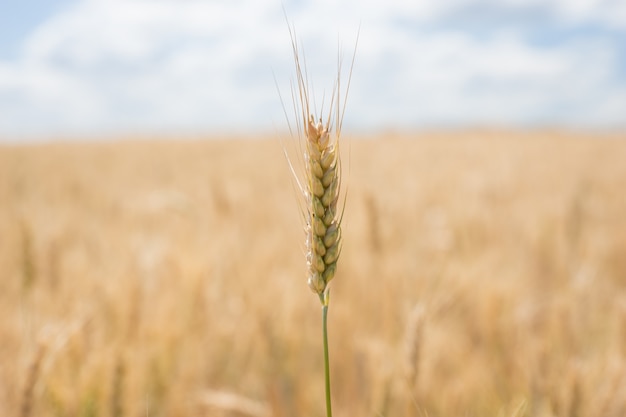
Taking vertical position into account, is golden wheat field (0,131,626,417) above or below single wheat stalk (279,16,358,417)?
below

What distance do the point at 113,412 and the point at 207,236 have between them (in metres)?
1.73

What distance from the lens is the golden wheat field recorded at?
1261mm

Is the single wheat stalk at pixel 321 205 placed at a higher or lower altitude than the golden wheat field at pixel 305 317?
higher

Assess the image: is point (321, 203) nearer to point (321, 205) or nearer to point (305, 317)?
point (321, 205)

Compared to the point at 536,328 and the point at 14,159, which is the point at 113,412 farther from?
the point at 14,159

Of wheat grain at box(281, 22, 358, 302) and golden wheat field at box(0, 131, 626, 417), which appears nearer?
wheat grain at box(281, 22, 358, 302)

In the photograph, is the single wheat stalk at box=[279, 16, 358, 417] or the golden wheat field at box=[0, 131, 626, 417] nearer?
the single wheat stalk at box=[279, 16, 358, 417]

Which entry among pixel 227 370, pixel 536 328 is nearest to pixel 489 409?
pixel 536 328

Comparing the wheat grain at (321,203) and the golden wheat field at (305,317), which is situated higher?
the wheat grain at (321,203)

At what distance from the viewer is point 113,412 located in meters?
1.15

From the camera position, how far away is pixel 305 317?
213cm

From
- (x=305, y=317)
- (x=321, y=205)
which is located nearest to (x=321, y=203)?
(x=321, y=205)

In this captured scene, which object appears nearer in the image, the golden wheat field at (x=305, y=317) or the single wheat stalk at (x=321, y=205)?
the single wheat stalk at (x=321, y=205)

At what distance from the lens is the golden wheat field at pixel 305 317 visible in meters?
1.26
